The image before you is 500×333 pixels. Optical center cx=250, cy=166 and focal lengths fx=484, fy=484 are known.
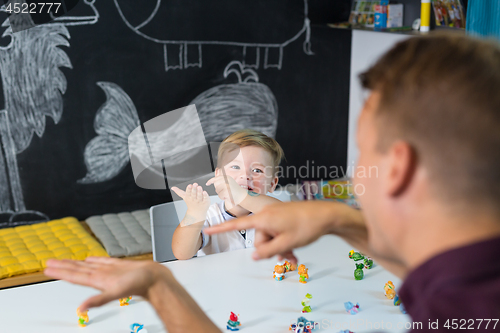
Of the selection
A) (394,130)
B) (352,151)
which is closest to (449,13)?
(352,151)

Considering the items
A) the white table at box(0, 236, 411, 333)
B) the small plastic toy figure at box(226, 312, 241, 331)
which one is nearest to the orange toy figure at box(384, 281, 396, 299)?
the white table at box(0, 236, 411, 333)

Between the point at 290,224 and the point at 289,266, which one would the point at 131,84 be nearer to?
the point at 289,266

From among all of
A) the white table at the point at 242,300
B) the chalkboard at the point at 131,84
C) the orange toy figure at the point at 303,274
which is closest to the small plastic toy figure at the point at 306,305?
the white table at the point at 242,300

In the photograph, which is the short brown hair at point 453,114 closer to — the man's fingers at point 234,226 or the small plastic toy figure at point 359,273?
the man's fingers at point 234,226

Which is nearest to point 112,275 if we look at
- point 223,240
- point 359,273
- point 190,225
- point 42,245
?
point 359,273

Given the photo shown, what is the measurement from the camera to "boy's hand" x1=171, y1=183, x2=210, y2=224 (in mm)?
1630

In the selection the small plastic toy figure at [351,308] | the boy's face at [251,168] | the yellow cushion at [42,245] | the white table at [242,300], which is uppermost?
the boy's face at [251,168]

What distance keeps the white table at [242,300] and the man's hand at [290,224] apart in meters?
0.39

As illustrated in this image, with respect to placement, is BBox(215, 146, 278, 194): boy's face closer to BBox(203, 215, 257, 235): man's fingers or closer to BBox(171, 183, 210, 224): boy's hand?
BBox(171, 183, 210, 224): boy's hand

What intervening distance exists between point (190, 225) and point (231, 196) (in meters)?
0.19

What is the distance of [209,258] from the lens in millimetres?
1467

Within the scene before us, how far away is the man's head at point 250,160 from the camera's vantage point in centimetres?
→ 176

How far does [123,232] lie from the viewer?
2.60 m

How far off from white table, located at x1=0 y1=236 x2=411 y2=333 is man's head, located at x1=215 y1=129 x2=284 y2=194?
0.37 meters
